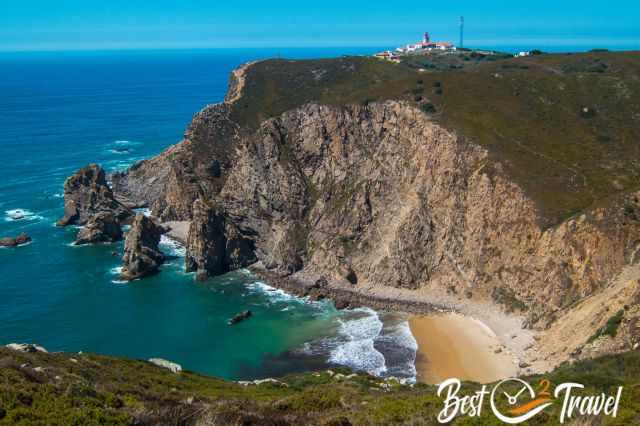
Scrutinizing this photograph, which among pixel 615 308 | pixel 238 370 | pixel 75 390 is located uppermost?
pixel 75 390

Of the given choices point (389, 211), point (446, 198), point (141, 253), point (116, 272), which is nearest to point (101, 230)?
point (116, 272)

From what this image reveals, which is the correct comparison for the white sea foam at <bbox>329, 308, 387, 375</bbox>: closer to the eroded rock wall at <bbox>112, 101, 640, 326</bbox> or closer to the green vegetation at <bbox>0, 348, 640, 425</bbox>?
the eroded rock wall at <bbox>112, 101, 640, 326</bbox>

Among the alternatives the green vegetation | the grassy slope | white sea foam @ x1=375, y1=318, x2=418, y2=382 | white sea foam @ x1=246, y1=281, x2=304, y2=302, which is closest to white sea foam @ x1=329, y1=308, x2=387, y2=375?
white sea foam @ x1=375, y1=318, x2=418, y2=382

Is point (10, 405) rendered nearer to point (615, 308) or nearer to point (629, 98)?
point (615, 308)

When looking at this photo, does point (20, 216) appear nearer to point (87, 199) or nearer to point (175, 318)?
point (87, 199)

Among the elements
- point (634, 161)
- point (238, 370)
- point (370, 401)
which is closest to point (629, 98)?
point (634, 161)

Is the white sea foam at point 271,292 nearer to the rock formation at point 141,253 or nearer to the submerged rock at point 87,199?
the rock formation at point 141,253

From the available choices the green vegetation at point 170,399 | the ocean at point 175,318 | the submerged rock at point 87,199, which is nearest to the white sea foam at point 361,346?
the ocean at point 175,318
